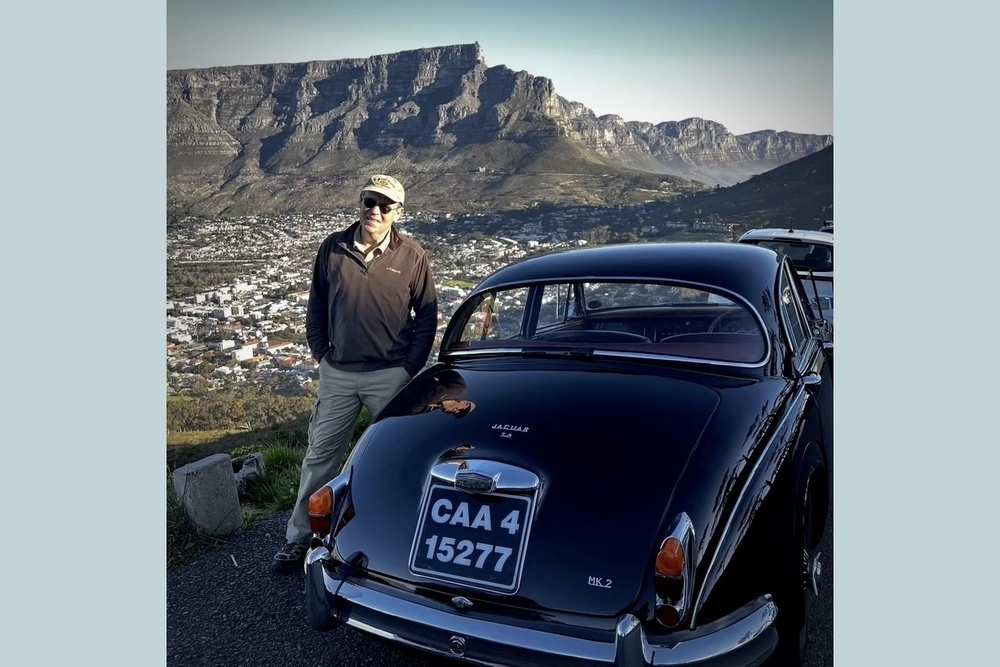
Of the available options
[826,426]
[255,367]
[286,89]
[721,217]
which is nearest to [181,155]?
[286,89]

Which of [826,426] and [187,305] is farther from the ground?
[187,305]

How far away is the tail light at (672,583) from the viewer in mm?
2264

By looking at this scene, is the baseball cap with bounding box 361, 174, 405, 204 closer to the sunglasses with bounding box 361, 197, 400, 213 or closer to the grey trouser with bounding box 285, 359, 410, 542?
the sunglasses with bounding box 361, 197, 400, 213

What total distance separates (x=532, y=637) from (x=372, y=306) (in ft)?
6.98

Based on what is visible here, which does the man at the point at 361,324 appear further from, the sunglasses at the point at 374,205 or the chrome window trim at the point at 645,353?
the chrome window trim at the point at 645,353

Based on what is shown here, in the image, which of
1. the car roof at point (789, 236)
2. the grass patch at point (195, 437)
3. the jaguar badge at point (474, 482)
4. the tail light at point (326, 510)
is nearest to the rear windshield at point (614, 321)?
the jaguar badge at point (474, 482)

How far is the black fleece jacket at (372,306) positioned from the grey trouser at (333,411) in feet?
0.20

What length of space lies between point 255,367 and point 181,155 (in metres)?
4.02

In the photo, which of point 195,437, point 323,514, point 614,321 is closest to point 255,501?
point 323,514

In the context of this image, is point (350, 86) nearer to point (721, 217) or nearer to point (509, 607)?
point (721, 217)

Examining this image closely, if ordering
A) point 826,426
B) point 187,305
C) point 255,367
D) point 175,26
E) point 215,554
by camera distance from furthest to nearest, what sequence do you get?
1. point 187,305
2. point 255,367
3. point 175,26
4. point 215,554
5. point 826,426

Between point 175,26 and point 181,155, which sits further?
point 181,155

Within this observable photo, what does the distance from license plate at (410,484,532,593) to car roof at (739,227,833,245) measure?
5.50 metres

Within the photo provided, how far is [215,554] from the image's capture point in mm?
4371
